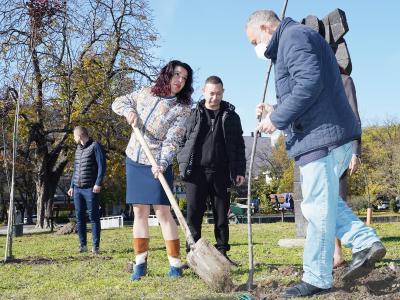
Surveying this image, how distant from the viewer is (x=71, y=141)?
2197 cm

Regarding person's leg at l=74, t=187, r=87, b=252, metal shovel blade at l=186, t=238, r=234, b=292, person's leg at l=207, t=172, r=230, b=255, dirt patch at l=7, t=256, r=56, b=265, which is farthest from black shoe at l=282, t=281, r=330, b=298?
person's leg at l=74, t=187, r=87, b=252

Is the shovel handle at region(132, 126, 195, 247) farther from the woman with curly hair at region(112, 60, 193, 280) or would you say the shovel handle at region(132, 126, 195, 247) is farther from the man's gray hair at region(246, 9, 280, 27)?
the man's gray hair at region(246, 9, 280, 27)

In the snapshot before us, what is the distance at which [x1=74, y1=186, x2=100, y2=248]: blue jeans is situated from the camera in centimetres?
818

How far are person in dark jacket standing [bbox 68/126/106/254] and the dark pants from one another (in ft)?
9.43

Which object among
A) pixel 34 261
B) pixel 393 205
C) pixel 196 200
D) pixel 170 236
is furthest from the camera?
pixel 393 205

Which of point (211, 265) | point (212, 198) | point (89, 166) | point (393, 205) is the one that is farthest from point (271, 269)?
point (393, 205)

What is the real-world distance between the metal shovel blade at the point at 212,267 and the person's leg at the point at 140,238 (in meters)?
0.92

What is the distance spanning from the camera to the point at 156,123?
503 cm

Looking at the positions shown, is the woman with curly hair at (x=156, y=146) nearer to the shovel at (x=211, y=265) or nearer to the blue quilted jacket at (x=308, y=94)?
the shovel at (x=211, y=265)

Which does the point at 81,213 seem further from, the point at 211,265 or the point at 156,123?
the point at 211,265

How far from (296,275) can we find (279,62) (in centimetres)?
180

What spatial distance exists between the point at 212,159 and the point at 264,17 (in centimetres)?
198

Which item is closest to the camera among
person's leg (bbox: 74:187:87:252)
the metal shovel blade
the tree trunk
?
the metal shovel blade

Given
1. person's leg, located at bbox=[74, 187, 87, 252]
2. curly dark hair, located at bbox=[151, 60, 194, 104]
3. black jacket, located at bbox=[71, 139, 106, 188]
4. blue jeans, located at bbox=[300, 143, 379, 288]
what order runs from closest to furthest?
blue jeans, located at bbox=[300, 143, 379, 288] < curly dark hair, located at bbox=[151, 60, 194, 104] < black jacket, located at bbox=[71, 139, 106, 188] < person's leg, located at bbox=[74, 187, 87, 252]
